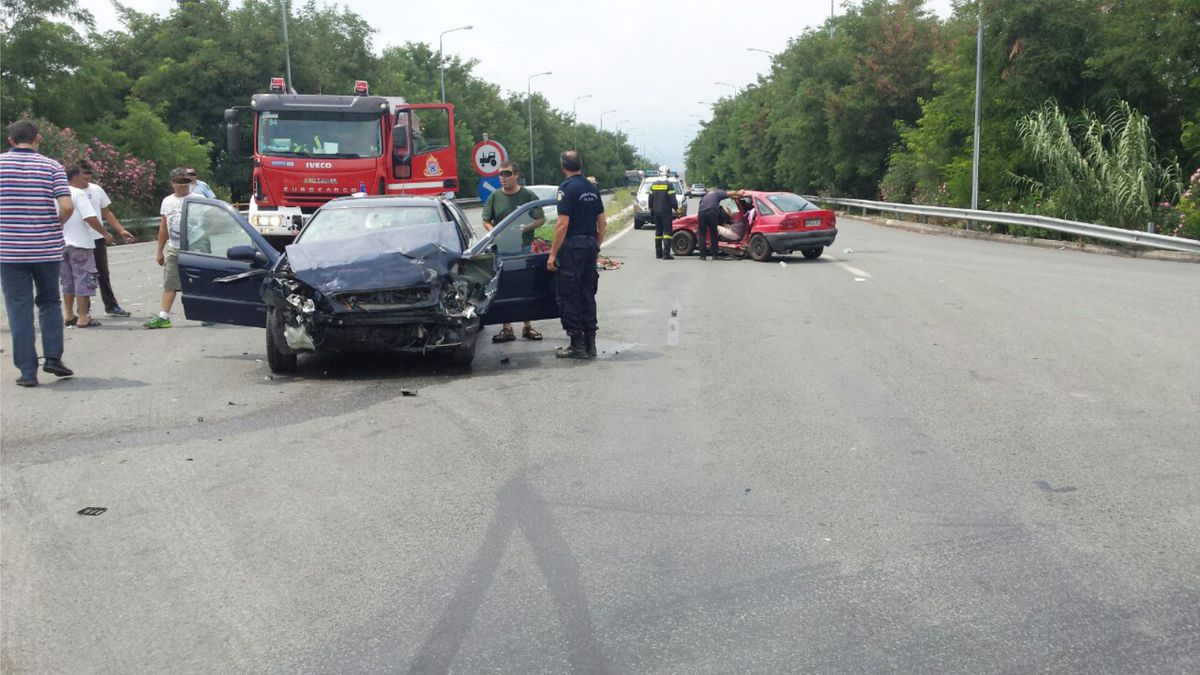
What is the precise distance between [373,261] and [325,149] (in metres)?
10.8

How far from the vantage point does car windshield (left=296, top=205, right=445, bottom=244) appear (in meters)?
11.1

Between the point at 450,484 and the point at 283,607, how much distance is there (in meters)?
1.89

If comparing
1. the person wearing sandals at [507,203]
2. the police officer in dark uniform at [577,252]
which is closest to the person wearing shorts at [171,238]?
the person wearing sandals at [507,203]

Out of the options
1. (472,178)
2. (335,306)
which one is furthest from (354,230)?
(472,178)

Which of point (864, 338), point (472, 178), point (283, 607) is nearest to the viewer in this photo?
point (283, 607)

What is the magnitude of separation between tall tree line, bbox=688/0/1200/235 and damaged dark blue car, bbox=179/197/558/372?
19.2m

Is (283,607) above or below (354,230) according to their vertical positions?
below

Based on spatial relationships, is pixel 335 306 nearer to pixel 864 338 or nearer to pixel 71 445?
pixel 71 445

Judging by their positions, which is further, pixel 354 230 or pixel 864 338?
pixel 864 338

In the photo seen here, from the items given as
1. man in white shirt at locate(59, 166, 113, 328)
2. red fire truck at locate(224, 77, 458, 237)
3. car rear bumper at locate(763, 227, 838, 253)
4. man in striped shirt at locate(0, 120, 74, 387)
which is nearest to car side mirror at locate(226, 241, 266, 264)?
man in striped shirt at locate(0, 120, 74, 387)

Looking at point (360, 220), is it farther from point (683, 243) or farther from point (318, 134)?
point (683, 243)

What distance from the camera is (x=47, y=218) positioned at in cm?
958

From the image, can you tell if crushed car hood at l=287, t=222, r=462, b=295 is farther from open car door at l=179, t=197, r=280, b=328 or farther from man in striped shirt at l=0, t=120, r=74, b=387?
man in striped shirt at l=0, t=120, r=74, b=387

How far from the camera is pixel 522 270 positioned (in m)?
11.1
